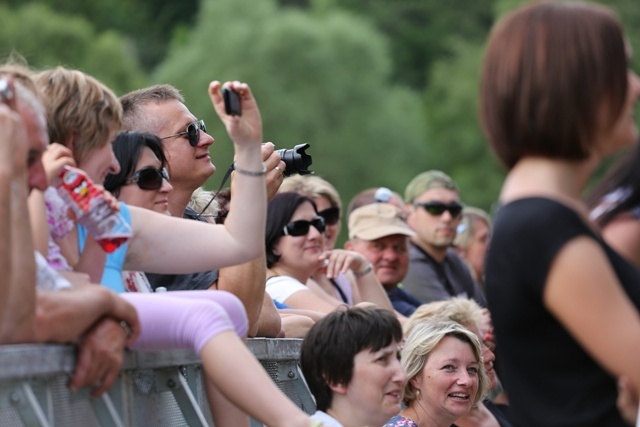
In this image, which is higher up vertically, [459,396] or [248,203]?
[248,203]

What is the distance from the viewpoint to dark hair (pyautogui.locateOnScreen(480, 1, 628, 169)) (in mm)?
3242

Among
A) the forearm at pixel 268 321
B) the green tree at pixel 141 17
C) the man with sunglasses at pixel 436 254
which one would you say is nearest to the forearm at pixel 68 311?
the forearm at pixel 268 321

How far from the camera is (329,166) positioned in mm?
44438

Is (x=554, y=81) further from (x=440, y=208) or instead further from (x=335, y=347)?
(x=440, y=208)

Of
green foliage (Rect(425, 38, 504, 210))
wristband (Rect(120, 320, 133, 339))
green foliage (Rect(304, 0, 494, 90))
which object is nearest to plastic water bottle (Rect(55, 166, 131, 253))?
wristband (Rect(120, 320, 133, 339))

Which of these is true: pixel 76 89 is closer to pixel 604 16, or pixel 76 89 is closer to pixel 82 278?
pixel 82 278

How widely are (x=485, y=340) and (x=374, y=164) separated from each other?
3749 cm

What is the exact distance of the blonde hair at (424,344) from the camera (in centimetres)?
607

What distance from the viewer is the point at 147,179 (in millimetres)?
5379

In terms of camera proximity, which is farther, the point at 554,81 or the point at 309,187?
the point at 309,187

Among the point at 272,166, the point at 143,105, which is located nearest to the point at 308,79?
the point at 143,105

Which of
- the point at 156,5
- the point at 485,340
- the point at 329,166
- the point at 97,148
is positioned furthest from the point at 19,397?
the point at 156,5

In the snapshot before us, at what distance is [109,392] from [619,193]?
1584 mm

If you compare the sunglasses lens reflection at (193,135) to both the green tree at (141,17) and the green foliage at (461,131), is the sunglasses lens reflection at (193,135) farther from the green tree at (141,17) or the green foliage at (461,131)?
the green tree at (141,17)
